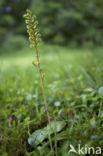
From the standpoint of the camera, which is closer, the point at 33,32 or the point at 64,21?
the point at 33,32

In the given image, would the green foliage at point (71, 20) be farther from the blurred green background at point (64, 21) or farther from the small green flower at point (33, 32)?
the small green flower at point (33, 32)

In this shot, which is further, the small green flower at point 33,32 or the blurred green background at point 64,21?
the blurred green background at point 64,21

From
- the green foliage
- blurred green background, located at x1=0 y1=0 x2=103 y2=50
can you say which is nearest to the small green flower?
blurred green background, located at x1=0 y1=0 x2=103 y2=50

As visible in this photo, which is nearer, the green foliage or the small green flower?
the small green flower

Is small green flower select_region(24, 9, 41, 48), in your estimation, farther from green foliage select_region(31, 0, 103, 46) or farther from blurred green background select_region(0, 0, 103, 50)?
green foliage select_region(31, 0, 103, 46)

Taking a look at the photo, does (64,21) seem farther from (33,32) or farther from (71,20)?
(33,32)

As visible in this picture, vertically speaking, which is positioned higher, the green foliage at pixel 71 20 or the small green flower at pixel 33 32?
the green foliage at pixel 71 20

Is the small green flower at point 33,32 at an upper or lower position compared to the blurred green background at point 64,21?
lower

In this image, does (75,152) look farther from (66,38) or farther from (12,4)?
(12,4)

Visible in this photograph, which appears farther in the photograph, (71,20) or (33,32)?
(71,20)

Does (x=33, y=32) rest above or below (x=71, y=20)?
below

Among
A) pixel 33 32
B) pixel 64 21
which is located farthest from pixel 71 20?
pixel 33 32

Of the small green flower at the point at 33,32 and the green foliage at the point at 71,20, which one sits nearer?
the small green flower at the point at 33,32

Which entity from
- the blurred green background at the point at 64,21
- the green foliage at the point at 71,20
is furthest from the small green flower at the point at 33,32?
the green foliage at the point at 71,20
